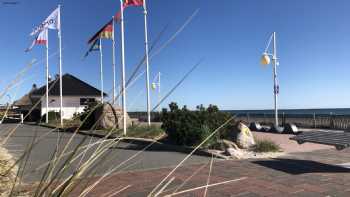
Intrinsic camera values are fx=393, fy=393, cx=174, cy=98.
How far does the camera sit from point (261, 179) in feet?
24.1

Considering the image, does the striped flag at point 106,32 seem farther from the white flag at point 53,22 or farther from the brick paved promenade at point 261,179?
the brick paved promenade at point 261,179

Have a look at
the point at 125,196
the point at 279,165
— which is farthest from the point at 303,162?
the point at 125,196

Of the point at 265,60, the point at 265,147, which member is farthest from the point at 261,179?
the point at 265,60

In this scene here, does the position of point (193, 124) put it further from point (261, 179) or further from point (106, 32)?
point (106, 32)

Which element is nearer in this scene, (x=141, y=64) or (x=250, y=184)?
(x=141, y=64)

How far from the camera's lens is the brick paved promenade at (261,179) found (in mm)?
6355

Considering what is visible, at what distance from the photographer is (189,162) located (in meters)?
9.53

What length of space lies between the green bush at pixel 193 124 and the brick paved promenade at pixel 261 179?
10.3 ft

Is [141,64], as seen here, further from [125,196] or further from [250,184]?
[250,184]

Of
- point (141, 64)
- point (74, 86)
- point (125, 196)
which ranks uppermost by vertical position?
point (74, 86)

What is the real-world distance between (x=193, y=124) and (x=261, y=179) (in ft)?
19.6

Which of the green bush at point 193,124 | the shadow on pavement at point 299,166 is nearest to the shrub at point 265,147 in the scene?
the green bush at point 193,124

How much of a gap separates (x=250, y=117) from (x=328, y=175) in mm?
24144

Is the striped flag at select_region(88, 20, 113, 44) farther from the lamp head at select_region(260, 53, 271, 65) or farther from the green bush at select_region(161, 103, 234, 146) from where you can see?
the lamp head at select_region(260, 53, 271, 65)
